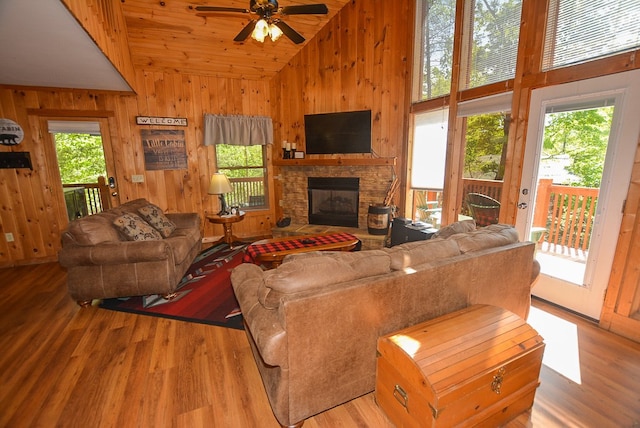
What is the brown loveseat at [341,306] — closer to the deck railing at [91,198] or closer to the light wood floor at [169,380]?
the light wood floor at [169,380]

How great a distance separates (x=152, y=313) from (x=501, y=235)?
3032 millimetres

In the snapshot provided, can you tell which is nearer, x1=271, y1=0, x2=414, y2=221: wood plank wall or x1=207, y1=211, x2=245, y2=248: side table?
x1=271, y1=0, x2=414, y2=221: wood plank wall

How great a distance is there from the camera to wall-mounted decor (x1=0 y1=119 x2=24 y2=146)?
3.75 m

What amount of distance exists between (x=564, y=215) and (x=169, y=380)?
13.2ft

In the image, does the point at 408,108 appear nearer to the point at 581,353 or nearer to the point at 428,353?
the point at 581,353

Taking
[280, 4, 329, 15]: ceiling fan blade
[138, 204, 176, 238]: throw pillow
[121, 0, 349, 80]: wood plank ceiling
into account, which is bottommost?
[138, 204, 176, 238]: throw pillow

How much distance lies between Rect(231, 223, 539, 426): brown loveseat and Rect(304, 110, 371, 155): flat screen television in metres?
3.05

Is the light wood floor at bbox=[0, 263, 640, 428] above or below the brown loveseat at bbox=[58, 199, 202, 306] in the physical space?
below

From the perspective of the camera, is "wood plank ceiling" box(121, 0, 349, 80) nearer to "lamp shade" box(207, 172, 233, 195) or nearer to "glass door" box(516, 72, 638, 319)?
"lamp shade" box(207, 172, 233, 195)

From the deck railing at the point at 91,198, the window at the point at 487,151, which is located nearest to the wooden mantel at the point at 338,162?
the window at the point at 487,151

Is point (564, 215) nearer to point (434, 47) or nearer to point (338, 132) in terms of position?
point (434, 47)

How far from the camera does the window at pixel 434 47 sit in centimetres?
372

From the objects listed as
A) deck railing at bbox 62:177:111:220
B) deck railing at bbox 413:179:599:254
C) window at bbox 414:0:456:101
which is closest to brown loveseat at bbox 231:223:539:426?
deck railing at bbox 413:179:599:254

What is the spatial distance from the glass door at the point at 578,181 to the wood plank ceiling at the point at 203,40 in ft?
10.7
